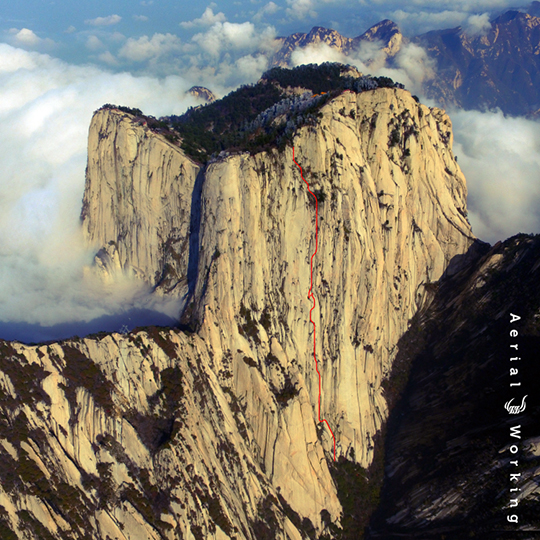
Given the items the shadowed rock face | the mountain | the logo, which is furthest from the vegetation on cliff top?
the logo

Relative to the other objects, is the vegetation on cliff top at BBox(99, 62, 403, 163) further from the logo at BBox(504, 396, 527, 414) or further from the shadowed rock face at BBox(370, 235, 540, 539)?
the logo at BBox(504, 396, 527, 414)

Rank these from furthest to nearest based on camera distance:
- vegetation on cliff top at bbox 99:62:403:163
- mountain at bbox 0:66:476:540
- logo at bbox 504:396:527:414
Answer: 1. vegetation on cliff top at bbox 99:62:403:163
2. logo at bbox 504:396:527:414
3. mountain at bbox 0:66:476:540

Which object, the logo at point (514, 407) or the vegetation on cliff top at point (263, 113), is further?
the vegetation on cliff top at point (263, 113)

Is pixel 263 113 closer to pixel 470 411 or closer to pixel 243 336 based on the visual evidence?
Answer: pixel 243 336

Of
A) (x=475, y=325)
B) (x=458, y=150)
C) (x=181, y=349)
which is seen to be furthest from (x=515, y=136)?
(x=181, y=349)

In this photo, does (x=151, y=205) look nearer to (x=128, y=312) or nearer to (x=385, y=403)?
(x=128, y=312)

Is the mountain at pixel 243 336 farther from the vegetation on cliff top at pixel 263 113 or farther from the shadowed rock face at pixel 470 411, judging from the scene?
the shadowed rock face at pixel 470 411

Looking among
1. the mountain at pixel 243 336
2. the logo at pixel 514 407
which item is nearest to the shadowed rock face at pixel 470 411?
the logo at pixel 514 407
